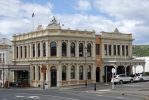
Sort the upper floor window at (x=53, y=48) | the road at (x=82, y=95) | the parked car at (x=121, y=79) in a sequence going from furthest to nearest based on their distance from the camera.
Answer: the upper floor window at (x=53, y=48) → the parked car at (x=121, y=79) → the road at (x=82, y=95)

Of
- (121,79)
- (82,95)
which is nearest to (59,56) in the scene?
(121,79)

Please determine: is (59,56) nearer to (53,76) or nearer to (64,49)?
(64,49)

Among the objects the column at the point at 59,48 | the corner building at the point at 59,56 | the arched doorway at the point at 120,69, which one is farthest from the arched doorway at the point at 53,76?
the arched doorway at the point at 120,69

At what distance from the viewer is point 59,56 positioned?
71500mm

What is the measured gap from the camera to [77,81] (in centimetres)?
7362

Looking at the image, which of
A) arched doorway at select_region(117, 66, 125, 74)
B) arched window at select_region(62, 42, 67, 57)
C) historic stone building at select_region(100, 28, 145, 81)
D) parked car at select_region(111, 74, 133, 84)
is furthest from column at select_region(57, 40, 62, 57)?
arched doorway at select_region(117, 66, 125, 74)

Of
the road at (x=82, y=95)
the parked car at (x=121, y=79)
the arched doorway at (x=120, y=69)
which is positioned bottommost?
the road at (x=82, y=95)

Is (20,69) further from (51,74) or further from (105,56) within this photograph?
(105,56)

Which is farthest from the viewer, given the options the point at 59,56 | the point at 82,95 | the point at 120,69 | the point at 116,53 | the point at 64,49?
the point at 120,69

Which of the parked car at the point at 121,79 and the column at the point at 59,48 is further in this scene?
the column at the point at 59,48

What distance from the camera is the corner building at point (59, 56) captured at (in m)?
71.5

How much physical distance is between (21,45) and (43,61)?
→ 11.1 m

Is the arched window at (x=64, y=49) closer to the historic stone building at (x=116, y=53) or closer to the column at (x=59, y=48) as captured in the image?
the column at (x=59, y=48)

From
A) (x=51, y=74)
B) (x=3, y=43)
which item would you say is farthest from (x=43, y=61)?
(x=3, y=43)
